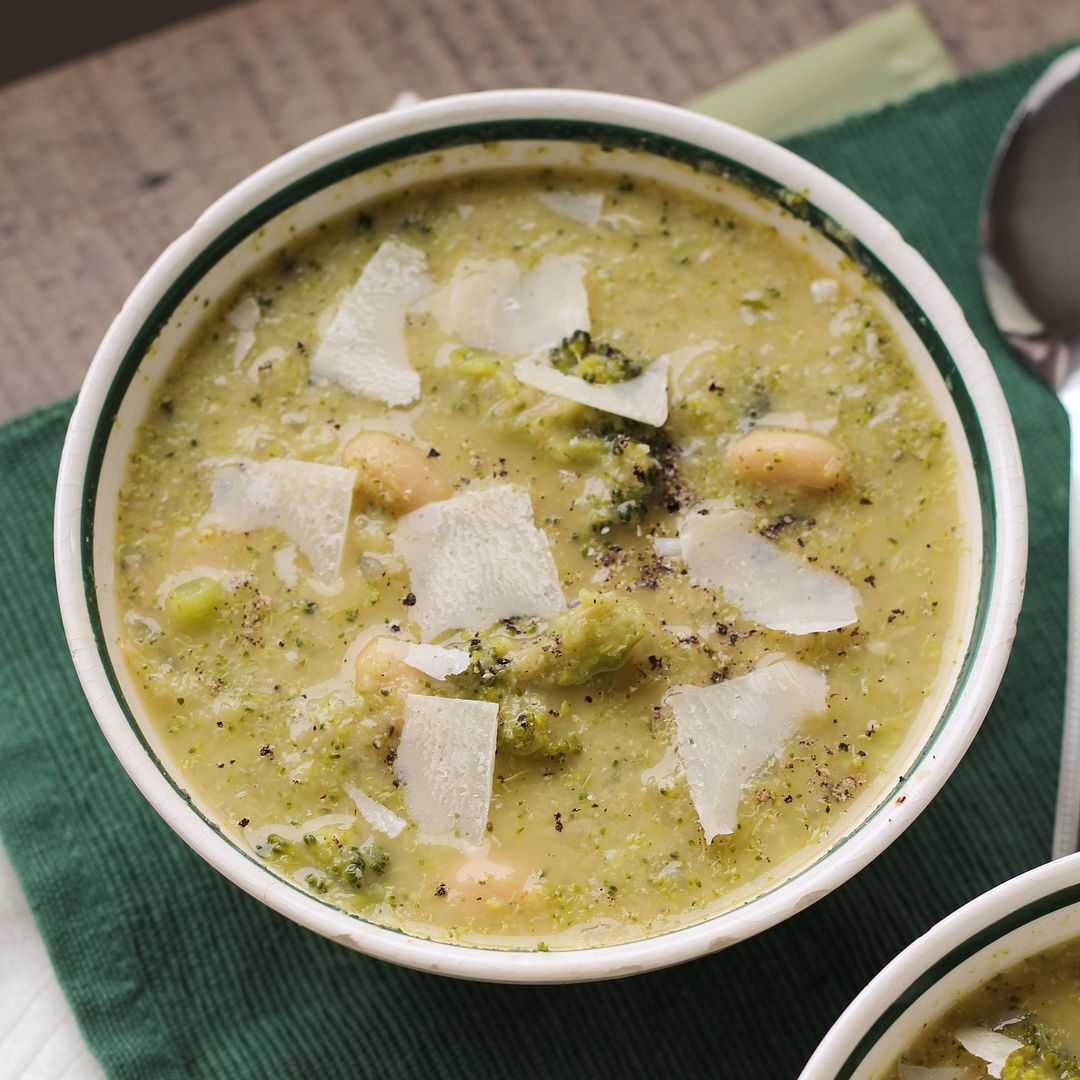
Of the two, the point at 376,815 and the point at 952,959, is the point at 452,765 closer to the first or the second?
the point at 376,815

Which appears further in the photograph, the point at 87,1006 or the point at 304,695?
the point at 87,1006

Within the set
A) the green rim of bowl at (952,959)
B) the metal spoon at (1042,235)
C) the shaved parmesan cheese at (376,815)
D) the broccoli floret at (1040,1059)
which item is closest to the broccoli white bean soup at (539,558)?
the shaved parmesan cheese at (376,815)

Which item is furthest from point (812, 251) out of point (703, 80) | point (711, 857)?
point (711, 857)

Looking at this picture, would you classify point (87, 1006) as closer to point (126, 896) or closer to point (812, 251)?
point (126, 896)

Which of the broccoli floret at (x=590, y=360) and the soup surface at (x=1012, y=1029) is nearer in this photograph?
the soup surface at (x=1012, y=1029)

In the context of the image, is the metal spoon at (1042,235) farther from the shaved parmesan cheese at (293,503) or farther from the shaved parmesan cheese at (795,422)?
the shaved parmesan cheese at (293,503)

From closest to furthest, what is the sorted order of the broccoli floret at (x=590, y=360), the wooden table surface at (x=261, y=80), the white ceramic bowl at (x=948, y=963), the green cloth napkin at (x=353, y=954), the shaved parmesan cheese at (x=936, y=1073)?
the white ceramic bowl at (x=948, y=963) < the shaved parmesan cheese at (x=936, y=1073) < the broccoli floret at (x=590, y=360) < the green cloth napkin at (x=353, y=954) < the wooden table surface at (x=261, y=80)

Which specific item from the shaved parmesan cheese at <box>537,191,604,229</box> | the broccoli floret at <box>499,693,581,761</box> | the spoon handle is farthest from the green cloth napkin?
the shaved parmesan cheese at <box>537,191,604,229</box>

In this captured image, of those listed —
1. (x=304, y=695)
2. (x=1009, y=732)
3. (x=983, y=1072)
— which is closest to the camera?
(x=983, y=1072)
